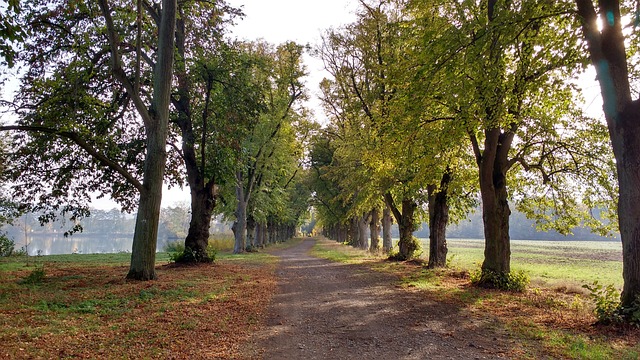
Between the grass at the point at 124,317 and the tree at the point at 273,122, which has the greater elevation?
the tree at the point at 273,122

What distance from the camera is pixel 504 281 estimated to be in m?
11.5

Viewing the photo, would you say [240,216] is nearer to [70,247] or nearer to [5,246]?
[5,246]

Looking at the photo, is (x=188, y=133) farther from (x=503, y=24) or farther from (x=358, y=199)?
(x=503, y=24)

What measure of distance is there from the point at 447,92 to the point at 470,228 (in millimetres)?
151212

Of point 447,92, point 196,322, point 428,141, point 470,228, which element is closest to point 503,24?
point 447,92

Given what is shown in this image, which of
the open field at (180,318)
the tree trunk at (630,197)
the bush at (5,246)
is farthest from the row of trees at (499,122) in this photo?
the bush at (5,246)

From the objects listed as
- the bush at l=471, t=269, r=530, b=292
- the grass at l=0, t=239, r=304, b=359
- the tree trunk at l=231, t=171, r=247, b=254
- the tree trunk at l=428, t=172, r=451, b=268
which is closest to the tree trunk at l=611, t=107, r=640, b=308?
the bush at l=471, t=269, r=530, b=292

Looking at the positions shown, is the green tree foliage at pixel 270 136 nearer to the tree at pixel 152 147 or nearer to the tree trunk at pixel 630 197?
the tree at pixel 152 147

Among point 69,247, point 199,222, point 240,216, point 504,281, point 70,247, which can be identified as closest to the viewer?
point 504,281

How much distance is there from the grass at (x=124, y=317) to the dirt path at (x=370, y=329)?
64 cm

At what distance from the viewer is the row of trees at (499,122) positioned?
24.9 ft

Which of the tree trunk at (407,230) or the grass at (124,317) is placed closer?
the grass at (124,317)

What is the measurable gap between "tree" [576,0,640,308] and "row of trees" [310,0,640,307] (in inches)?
0.8

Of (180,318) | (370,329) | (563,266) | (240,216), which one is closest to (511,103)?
(370,329)
